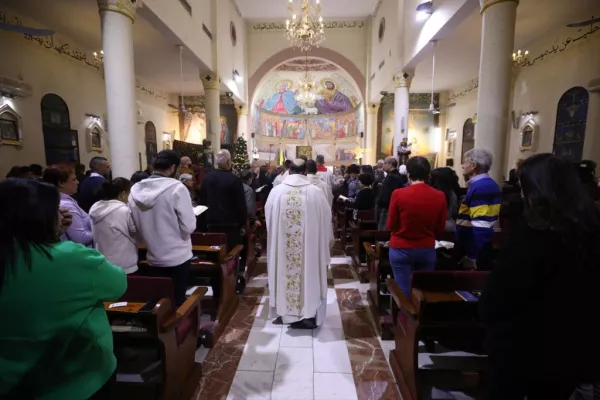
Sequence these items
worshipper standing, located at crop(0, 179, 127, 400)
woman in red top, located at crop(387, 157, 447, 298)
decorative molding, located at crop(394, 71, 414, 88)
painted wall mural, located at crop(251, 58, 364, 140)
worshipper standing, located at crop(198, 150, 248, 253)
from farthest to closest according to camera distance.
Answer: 1. painted wall mural, located at crop(251, 58, 364, 140)
2. decorative molding, located at crop(394, 71, 414, 88)
3. worshipper standing, located at crop(198, 150, 248, 253)
4. woman in red top, located at crop(387, 157, 447, 298)
5. worshipper standing, located at crop(0, 179, 127, 400)

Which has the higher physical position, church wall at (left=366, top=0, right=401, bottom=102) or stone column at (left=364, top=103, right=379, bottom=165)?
church wall at (left=366, top=0, right=401, bottom=102)

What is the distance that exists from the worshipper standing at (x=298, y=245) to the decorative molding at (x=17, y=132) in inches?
274

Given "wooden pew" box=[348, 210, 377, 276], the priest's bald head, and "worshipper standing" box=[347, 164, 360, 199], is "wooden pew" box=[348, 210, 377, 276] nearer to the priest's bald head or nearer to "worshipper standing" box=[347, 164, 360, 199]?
"worshipper standing" box=[347, 164, 360, 199]

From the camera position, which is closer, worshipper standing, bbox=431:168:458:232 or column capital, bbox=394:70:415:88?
worshipper standing, bbox=431:168:458:232

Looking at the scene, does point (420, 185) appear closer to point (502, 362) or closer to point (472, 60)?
point (502, 362)

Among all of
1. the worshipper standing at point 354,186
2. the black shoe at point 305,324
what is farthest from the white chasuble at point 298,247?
the worshipper standing at point 354,186

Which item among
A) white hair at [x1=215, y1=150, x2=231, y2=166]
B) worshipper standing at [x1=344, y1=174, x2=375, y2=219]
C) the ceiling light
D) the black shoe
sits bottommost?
the black shoe

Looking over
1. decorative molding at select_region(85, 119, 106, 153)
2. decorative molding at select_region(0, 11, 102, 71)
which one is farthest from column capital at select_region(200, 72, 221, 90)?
decorative molding at select_region(85, 119, 106, 153)

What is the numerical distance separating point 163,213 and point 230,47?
38.7 feet

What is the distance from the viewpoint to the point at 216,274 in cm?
356

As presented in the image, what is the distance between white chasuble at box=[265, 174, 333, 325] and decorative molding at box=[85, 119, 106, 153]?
8.82 metres

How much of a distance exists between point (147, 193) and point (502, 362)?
248cm

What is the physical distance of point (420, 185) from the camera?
9.39 feet

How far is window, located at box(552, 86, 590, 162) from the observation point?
7969 mm
